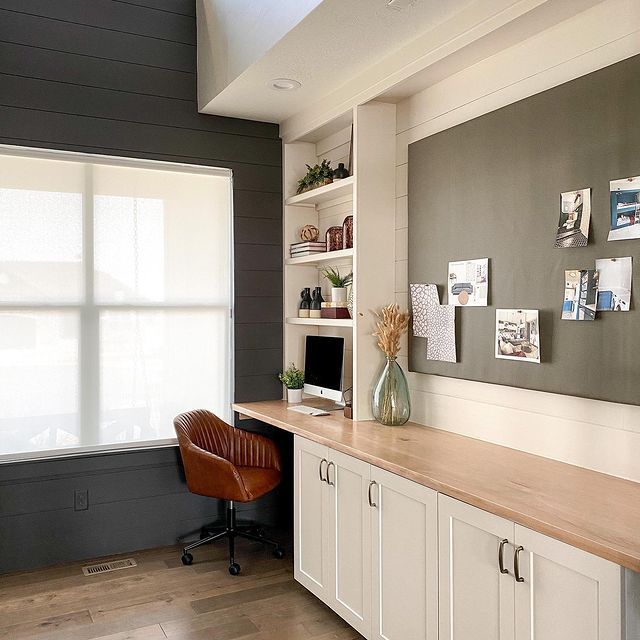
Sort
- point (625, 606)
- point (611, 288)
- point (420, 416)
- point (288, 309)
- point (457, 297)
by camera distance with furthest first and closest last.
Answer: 1. point (288, 309)
2. point (420, 416)
3. point (457, 297)
4. point (611, 288)
5. point (625, 606)

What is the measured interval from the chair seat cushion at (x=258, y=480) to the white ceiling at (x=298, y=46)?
204 cm

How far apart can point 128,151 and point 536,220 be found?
91.1 inches

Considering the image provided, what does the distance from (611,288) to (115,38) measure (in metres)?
2.96

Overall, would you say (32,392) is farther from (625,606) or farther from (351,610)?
(625,606)

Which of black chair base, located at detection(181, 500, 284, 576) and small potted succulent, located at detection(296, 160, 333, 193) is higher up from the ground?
small potted succulent, located at detection(296, 160, 333, 193)

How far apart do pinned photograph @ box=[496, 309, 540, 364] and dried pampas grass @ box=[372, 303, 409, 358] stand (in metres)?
0.60

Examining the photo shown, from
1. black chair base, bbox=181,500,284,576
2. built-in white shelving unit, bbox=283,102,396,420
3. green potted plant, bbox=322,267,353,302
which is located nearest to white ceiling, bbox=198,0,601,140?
built-in white shelving unit, bbox=283,102,396,420

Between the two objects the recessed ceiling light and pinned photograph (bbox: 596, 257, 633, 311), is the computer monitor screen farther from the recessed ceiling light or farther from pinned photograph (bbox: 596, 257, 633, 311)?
Result: pinned photograph (bbox: 596, 257, 633, 311)

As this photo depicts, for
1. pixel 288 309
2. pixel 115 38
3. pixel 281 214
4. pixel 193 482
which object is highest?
pixel 115 38

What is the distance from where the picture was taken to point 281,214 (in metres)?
4.25

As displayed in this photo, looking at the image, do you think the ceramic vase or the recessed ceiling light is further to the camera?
the ceramic vase

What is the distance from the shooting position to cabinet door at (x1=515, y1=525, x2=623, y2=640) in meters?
1.71

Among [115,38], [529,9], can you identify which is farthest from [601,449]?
[115,38]

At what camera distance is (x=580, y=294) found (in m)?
2.37
